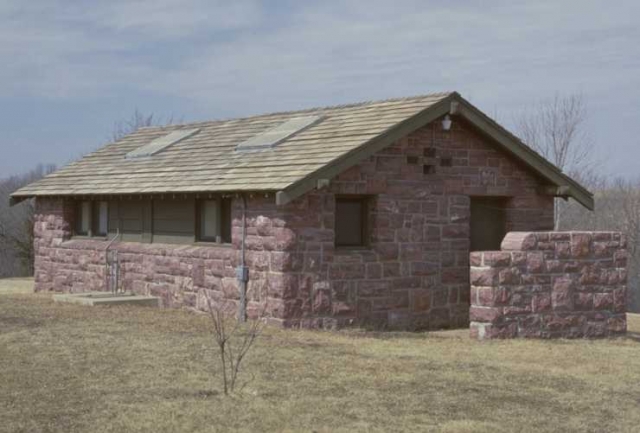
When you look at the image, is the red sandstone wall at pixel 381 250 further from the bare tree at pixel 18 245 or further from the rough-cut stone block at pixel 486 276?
the bare tree at pixel 18 245

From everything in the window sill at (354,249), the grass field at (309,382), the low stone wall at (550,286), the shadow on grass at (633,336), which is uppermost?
the window sill at (354,249)

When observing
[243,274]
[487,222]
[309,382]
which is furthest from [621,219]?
[309,382]

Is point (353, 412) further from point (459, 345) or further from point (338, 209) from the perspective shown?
point (338, 209)

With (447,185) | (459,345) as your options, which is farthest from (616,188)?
(459,345)

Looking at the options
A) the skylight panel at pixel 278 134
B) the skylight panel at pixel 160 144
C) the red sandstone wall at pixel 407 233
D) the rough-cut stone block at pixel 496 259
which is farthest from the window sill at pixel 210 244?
the rough-cut stone block at pixel 496 259

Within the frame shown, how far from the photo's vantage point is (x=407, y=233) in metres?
16.5

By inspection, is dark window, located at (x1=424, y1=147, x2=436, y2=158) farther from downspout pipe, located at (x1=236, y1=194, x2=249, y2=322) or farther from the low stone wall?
downspout pipe, located at (x1=236, y1=194, x2=249, y2=322)

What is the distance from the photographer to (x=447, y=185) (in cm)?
1703

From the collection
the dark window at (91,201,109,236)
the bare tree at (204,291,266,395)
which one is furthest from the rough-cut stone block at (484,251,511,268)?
the dark window at (91,201,109,236)

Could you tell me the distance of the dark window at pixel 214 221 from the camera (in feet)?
56.6

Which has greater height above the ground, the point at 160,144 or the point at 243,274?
the point at 160,144

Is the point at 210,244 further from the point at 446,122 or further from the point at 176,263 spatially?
the point at 446,122

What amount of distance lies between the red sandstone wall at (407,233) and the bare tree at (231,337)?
98 cm

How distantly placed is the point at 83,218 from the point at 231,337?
380 inches
